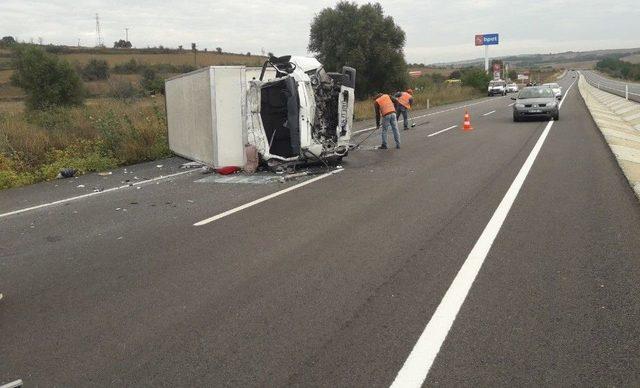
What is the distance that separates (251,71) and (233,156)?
1.87 meters

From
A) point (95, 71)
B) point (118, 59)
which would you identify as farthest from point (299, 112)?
point (118, 59)

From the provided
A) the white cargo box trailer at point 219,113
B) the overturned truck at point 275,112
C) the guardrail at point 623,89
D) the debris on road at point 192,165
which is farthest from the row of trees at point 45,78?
the guardrail at point 623,89

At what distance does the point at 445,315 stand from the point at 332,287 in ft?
3.46

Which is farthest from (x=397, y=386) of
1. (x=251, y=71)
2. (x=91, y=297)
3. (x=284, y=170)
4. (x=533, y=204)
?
(x=251, y=71)

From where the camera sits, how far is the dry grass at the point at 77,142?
12578mm

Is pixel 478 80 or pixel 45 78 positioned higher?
pixel 45 78

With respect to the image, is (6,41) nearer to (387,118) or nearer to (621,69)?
(387,118)

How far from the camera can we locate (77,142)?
564 inches

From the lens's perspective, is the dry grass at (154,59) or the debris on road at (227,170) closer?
the debris on road at (227,170)

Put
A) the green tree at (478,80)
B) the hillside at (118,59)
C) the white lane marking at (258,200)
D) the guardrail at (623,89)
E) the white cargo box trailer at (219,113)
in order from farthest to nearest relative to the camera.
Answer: the green tree at (478,80) → the hillside at (118,59) → the guardrail at (623,89) → the white cargo box trailer at (219,113) → the white lane marking at (258,200)

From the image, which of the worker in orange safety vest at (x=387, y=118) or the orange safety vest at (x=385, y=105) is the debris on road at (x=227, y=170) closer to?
the worker in orange safety vest at (x=387, y=118)

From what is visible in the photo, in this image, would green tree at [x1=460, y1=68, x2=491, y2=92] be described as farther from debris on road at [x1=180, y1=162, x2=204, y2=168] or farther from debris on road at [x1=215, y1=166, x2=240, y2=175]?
debris on road at [x1=215, y1=166, x2=240, y2=175]

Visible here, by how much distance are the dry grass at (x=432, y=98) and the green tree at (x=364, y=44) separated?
370 cm

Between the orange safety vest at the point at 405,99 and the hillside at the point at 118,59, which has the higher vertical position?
the hillside at the point at 118,59
